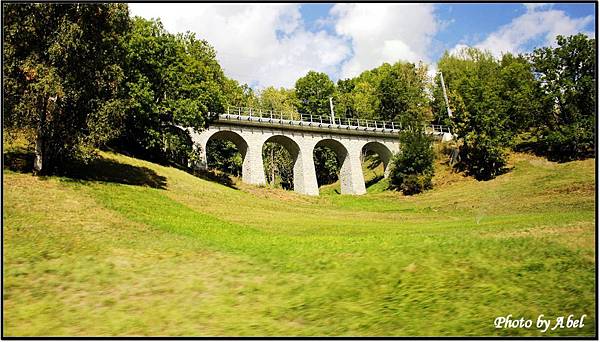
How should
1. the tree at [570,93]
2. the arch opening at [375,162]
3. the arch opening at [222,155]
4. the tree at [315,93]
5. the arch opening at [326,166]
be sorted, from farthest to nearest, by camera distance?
1. the tree at [315,93]
2. the arch opening at [326,166]
3. the arch opening at [222,155]
4. the arch opening at [375,162]
5. the tree at [570,93]

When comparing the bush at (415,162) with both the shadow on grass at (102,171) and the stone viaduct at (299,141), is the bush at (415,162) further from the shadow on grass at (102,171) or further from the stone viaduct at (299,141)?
the shadow on grass at (102,171)

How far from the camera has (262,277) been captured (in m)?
10.4

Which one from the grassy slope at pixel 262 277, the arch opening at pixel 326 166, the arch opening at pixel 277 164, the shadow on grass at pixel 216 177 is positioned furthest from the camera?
the arch opening at pixel 326 166

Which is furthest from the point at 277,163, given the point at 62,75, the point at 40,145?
the point at 62,75

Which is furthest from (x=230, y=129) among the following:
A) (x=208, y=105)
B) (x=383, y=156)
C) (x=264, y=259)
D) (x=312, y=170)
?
(x=264, y=259)

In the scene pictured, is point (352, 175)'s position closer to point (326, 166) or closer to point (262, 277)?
point (326, 166)

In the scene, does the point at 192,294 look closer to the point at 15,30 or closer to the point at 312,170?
the point at 15,30

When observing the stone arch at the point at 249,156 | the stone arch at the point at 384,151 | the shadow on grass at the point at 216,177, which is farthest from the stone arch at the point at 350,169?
the shadow on grass at the point at 216,177

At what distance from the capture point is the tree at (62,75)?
67.3ft

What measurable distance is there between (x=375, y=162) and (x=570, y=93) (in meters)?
35.5

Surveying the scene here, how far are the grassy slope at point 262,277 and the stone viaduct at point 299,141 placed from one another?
97.1ft

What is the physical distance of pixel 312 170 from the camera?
54688mm

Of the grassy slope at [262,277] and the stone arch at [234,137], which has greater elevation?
the stone arch at [234,137]

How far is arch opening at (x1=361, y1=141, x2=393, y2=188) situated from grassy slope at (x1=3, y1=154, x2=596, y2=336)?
149 feet
